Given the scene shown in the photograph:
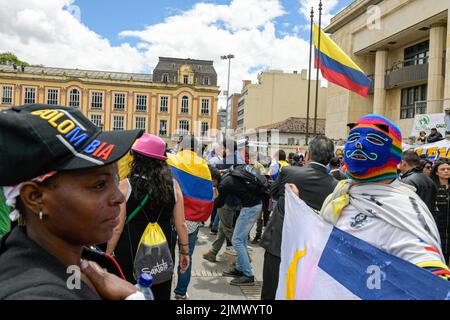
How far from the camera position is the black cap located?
971 millimetres

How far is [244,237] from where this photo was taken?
5738mm

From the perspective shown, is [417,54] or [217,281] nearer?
[217,281]

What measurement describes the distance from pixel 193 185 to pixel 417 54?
2642 cm

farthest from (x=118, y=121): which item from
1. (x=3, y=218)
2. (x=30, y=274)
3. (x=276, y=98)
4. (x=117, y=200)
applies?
(x=30, y=274)

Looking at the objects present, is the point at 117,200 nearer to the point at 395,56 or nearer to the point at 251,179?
the point at 251,179

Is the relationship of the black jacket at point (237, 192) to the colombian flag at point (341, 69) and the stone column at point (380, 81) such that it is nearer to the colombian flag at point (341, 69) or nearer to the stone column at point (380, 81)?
the colombian flag at point (341, 69)

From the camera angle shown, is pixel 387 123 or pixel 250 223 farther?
pixel 250 223

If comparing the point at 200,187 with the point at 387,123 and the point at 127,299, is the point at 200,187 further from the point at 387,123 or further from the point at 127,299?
the point at 127,299

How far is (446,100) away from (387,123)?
65.5 feet

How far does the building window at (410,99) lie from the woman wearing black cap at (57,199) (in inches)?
1102

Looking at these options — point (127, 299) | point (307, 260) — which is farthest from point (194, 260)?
point (127, 299)

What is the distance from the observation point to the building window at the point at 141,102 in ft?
226

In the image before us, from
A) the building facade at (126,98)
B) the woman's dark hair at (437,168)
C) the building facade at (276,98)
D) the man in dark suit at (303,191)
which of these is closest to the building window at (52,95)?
the building facade at (126,98)

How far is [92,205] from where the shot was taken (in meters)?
1.12
